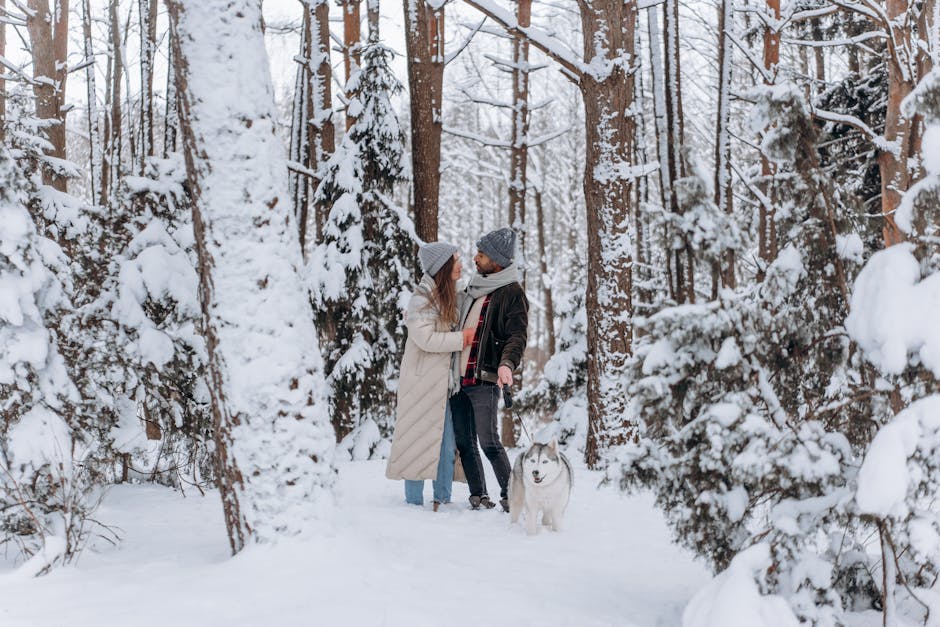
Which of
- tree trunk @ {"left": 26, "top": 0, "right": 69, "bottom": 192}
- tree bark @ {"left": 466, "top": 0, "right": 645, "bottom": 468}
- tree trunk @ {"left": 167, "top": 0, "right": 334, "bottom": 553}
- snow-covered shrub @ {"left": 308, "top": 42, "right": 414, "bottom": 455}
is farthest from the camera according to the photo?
tree trunk @ {"left": 26, "top": 0, "right": 69, "bottom": 192}

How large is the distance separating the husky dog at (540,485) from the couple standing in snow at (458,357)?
1.17 ft

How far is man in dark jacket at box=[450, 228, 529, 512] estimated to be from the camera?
562cm

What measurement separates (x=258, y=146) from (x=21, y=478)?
231 cm

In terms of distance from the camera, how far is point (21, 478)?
425 cm

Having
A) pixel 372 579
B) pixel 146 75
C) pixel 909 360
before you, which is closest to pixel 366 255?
pixel 372 579

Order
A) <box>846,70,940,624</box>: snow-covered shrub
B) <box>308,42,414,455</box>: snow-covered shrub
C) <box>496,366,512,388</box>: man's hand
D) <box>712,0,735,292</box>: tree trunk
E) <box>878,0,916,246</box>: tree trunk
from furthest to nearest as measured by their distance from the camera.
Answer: <box>308,42,414,455</box>: snow-covered shrub < <box>712,0,735,292</box>: tree trunk < <box>878,0,916,246</box>: tree trunk < <box>496,366,512,388</box>: man's hand < <box>846,70,940,624</box>: snow-covered shrub

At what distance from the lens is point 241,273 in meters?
3.81

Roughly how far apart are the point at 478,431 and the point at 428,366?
0.62 m

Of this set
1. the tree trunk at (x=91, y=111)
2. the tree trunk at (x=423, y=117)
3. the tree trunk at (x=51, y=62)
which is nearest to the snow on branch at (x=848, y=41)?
the tree trunk at (x=423, y=117)

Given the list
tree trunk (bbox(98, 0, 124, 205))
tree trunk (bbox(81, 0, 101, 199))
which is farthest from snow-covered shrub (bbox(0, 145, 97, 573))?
tree trunk (bbox(81, 0, 101, 199))

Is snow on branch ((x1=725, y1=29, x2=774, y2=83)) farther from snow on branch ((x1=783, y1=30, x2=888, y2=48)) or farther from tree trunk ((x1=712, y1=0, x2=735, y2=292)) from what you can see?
snow on branch ((x1=783, y1=30, x2=888, y2=48))

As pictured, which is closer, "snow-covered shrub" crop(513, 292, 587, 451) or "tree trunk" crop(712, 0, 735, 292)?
"tree trunk" crop(712, 0, 735, 292)

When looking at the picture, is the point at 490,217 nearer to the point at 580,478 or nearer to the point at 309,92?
the point at 309,92

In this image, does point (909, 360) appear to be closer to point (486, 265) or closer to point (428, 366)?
point (486, 265)
